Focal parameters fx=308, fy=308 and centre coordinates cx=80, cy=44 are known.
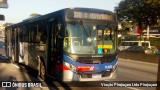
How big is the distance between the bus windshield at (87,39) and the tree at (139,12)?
101 feet

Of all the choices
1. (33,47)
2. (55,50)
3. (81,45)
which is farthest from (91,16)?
(33,47)

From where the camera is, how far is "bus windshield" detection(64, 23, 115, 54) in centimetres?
1111

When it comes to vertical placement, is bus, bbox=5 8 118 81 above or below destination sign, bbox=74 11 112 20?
below

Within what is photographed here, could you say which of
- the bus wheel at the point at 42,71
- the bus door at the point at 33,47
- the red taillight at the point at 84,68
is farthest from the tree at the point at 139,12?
the red taillight at the point at 84,68

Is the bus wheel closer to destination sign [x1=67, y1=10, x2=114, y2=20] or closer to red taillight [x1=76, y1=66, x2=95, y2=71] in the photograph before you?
red taillight [x1=76, y1=66, x2=95, y2=71]

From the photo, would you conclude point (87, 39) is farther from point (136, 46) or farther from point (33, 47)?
point (136, 46)

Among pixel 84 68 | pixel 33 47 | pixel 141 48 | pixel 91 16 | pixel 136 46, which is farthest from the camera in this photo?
pixel 136 46

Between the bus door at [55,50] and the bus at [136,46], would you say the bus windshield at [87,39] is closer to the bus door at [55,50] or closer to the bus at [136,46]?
the bus door at [55,50]

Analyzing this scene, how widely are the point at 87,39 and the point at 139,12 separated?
41073 millimetres

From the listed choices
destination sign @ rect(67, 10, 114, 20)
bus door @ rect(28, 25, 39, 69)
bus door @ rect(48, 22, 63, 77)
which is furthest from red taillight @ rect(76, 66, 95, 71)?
bus door @ rect(28, 25, 39, 69)

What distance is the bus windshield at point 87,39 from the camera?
11.1m

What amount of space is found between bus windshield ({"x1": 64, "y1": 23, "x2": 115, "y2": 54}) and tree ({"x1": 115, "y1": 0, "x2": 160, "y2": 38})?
3065 cm

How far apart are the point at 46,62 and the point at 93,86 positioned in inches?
90.5

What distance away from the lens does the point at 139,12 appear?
50.8 metres
